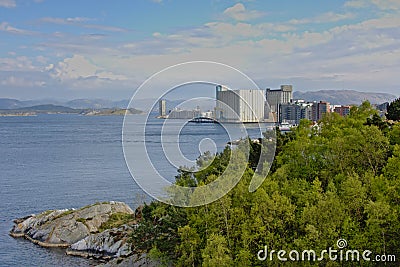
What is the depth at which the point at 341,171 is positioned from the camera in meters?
18.1

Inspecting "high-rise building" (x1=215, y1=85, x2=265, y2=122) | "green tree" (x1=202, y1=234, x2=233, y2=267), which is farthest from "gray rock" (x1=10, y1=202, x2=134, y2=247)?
"green tree" (x1=202, y1=234, x2=233, y2=267)

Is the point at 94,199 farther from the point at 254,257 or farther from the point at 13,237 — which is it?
the point at 254,257

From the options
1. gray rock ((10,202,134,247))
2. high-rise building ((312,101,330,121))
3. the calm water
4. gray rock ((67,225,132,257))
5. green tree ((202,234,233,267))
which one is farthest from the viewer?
high-rise building ((312,101,330,121))

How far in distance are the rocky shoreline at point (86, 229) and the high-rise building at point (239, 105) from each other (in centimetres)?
1069

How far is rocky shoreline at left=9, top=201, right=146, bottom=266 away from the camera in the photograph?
2727 centimetres

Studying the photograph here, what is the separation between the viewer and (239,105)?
18.2 metres

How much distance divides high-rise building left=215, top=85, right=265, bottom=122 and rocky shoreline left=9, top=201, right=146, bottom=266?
35.1ft

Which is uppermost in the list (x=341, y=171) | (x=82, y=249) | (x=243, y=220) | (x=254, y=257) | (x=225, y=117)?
A: (x=225, y=117)

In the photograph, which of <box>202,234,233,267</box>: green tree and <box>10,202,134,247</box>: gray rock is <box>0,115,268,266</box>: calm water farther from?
<box>202,234,233,267</box>: green tree

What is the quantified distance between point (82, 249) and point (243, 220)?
47.8 ft

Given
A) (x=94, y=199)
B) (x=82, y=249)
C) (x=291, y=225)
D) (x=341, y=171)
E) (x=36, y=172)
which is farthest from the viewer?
(x=36, y=172)

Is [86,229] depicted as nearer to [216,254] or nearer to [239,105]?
[239,105]

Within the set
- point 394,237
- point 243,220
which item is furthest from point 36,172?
point 394,237

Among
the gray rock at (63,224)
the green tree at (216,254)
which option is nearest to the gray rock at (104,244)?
the gray rock at (63,224)
